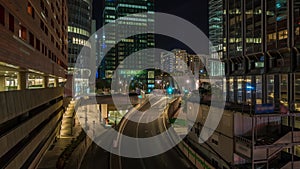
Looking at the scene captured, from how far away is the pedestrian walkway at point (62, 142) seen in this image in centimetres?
2156

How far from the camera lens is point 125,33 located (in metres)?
177

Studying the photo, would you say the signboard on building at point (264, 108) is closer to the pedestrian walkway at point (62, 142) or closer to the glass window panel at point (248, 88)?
the pedestrian walkway at point (62, 142)

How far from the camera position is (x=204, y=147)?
78.8 ft

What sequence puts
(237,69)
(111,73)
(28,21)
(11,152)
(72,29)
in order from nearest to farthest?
(11,152), (28,21), (237,69), (72,29), (111,73)

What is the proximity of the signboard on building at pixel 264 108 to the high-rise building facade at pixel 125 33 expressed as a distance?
15763 centimetres

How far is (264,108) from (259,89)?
1898cm

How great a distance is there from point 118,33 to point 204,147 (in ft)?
526

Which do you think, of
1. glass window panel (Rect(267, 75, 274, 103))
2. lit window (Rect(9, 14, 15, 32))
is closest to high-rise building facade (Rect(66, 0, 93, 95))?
glass window panel (Rect(267, 75, 274, 103))

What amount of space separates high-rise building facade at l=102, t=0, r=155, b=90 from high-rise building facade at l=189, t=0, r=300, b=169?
134318mm

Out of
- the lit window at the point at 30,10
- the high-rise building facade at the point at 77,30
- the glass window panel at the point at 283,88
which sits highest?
the high-rise building facade at the point at 77,30

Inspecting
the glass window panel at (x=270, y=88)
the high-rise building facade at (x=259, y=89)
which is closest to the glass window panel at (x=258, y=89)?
the high-rise building facade at (x=259, y=89)

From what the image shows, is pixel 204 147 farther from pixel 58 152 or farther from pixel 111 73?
pixel 111 73

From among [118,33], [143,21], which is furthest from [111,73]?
[143,21]

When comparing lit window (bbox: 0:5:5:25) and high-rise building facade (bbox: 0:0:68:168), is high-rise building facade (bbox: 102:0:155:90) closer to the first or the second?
Answer: high-rise building facade (bbox: 0:0:68:168)
